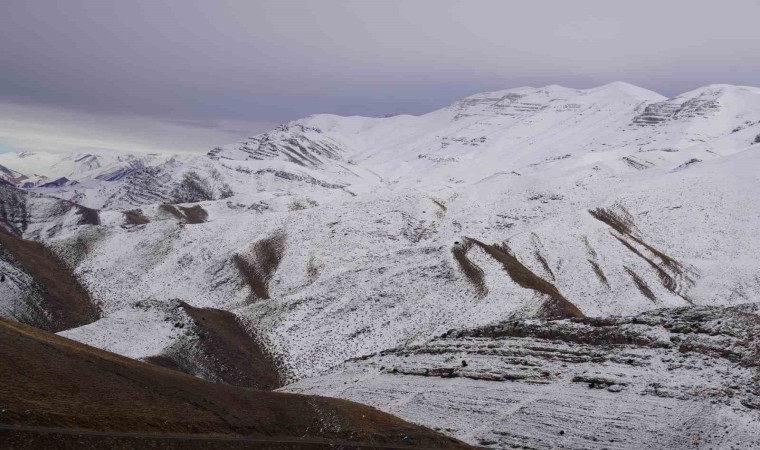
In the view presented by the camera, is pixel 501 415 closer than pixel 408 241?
Yes

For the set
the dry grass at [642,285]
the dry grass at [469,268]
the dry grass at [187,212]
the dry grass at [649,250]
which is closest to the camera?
the dry grass at [469,268]

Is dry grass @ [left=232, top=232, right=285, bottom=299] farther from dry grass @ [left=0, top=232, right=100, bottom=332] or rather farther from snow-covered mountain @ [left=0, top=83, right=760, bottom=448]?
dry grass @ [left=0, top=232, right=100, bottom=332]

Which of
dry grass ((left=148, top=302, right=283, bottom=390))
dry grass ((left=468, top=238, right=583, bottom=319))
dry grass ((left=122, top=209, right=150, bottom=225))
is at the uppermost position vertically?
dry grass ((left=468, top=238, right=583, bottom=319))

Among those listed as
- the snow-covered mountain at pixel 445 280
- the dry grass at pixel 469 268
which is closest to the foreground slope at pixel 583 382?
the snow-covered mountain at pixel 445 280

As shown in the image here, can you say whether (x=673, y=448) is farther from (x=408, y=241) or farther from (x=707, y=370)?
(x=408, y=241)

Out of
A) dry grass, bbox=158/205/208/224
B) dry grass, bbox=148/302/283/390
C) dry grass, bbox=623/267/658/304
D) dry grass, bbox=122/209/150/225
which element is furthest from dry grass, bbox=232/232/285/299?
dry grass, bbox=158/205/208/224

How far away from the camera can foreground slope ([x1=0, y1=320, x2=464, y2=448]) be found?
1962cm

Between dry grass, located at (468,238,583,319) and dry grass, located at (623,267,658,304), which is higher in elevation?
dry grass, located at (468,238,583,319)

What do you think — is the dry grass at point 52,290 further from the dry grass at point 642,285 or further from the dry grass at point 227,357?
the dry grass at point 642,285

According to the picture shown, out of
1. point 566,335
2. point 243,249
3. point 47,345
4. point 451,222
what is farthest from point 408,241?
point 47,345

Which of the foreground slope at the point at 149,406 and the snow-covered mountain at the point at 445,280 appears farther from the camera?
the snow-covered mountain at the point at 445,280

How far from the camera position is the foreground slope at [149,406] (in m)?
19.6

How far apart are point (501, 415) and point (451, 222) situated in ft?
206

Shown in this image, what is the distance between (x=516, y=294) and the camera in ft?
177
